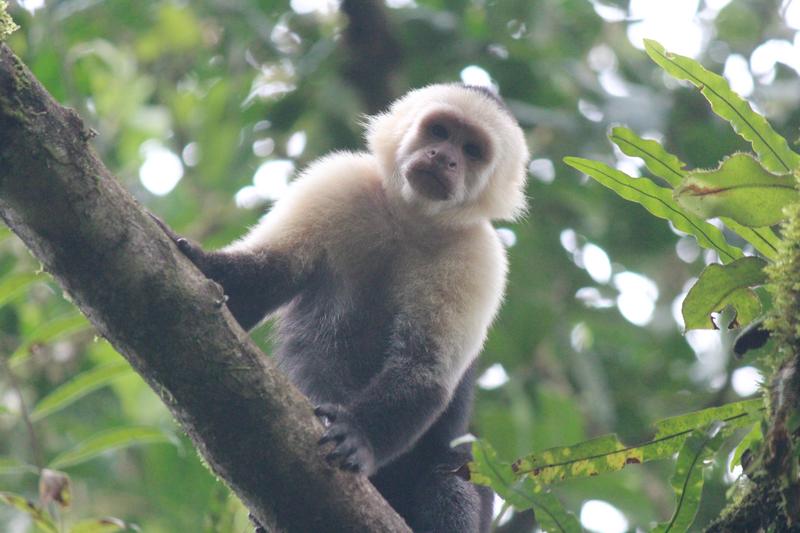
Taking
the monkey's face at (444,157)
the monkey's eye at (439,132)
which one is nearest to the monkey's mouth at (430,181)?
the monkey's face at (444,157)

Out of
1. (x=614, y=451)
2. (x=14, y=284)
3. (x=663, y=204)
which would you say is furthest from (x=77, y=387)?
(x=663, y=204)

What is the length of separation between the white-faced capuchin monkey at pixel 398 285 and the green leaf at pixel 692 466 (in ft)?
5.08

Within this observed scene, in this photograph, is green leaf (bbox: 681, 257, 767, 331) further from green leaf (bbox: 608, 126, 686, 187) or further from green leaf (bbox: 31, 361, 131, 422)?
green leaf (bbox: 31, 361, 131, 422)

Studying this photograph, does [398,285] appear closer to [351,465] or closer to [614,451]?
[351,465]

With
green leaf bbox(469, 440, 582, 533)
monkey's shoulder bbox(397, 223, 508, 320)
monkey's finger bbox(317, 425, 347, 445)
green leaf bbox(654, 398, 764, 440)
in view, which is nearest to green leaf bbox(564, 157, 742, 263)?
green leaf bbox(654, 398, 764, 440)

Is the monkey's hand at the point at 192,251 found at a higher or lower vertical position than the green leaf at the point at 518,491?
higher

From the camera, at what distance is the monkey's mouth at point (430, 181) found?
5.52 metres

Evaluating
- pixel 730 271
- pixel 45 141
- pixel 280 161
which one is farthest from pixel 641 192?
pixel 280 161

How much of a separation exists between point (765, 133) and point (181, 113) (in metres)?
6.23

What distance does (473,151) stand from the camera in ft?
19.7

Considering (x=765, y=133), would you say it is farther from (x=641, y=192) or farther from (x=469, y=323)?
(x=469, y=323)

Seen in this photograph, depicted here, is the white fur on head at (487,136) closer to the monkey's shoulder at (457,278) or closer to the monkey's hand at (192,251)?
the monkey's shoulder at (457,278)

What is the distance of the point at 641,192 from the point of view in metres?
3.21

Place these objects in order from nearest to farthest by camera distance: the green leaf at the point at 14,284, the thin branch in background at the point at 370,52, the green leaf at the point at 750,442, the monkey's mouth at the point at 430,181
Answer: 1. the green leaf at the point at 750,442
2. the green leaf at the point at 14,284
3. the monkey's mouth at the point at 430,181
4. the thin branch in background at the point at 370,52
